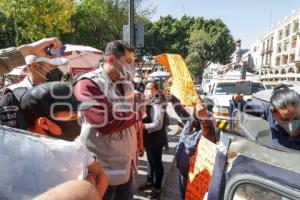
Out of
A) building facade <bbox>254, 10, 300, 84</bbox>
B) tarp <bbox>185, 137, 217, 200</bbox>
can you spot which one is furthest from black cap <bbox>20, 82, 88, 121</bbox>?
building facade <bbox>254, 10, 300, 84</bbox>

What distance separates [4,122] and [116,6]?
1983 centimetres

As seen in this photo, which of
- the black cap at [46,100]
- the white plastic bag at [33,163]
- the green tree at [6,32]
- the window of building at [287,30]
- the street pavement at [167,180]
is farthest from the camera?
the window of building at [287,30]

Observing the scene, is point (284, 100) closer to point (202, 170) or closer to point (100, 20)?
point (202, 170)

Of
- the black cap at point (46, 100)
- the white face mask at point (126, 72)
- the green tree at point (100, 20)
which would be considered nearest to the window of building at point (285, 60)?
the green tree at point (100, 20)

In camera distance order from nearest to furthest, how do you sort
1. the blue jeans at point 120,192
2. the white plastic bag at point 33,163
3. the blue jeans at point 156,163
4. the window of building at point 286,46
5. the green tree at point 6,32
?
the white plastic bag at point 33,163, the blue jeans at point 120,192, the blue jeans at point 156,163, the green tree at point 6,32, the window of building at point 286,46

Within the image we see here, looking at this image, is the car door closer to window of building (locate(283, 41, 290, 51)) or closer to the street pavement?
the street pavement

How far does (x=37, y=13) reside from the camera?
41.5ft

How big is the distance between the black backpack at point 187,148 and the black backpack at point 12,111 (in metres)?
1.51

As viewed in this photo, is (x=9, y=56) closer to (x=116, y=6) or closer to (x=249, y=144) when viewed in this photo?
(x=249, y=144)

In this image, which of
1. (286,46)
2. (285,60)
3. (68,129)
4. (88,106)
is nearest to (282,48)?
(286,46)

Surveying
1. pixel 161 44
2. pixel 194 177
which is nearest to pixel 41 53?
pixel 194 177

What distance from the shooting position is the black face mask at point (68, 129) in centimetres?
216

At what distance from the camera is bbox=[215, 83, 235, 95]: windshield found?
10.5 m

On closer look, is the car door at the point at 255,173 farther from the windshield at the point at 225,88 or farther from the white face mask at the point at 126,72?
the windshield at the point at 225,88
